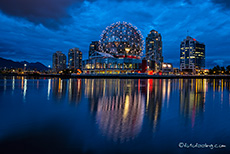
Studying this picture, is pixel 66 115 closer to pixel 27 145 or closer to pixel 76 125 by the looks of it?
pixel 76 125

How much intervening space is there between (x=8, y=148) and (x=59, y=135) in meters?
1.93

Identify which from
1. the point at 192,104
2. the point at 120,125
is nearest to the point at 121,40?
the point at 192,104

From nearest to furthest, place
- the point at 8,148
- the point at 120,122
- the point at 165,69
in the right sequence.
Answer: the point at 8,148
the point at 120,122
the point at 165,69

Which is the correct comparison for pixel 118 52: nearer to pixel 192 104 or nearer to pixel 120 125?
pixel 192 104

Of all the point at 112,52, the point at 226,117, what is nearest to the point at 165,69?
the point at 112,52

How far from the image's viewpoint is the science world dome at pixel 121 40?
13088cm

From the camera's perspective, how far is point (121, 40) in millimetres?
130750

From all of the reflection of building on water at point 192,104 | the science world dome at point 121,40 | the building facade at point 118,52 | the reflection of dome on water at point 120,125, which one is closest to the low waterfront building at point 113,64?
the building facade at point 118,52

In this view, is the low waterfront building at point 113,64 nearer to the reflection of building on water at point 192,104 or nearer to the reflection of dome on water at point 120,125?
the reflection of building on water at point 192,104

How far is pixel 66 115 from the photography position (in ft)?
35.0

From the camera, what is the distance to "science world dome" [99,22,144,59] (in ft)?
429

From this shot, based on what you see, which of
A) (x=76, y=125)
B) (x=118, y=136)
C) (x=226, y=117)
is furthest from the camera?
(x=226, y=117)

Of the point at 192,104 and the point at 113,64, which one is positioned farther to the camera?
the point at 113,64

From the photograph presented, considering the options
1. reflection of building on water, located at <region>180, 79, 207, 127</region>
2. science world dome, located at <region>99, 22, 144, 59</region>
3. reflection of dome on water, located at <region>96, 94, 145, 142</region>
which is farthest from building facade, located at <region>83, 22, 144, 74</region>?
reflection of dome on water, located at <region>96, 94, 145, 142</region>
